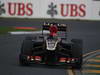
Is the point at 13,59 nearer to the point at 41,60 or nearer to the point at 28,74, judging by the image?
the point at 41,60

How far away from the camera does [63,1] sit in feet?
118

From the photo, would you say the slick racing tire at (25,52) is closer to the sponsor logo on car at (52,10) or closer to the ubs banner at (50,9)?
the ubs banner at (50,9)

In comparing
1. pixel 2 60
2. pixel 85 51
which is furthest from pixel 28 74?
pixel 85 51

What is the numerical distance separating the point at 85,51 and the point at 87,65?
3841mm

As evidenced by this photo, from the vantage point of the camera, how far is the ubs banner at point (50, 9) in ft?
117

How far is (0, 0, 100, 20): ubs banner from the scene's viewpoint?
35.7 meters

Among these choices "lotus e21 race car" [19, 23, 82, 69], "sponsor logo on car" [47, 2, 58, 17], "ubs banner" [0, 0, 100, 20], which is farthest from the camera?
"sponsor logo on car" [47, 2, 58, 17]

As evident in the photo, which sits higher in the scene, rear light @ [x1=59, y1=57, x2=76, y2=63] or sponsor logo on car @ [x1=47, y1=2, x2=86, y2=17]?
sponsor logo on car @ [x1=47, y1=2, x2=86, y2=17]

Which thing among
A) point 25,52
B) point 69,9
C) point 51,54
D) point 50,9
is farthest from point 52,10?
point 51,54

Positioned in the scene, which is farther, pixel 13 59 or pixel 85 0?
pixel 85 0

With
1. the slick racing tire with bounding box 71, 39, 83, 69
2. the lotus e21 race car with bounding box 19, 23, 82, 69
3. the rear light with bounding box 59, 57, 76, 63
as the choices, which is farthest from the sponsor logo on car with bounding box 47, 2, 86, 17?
the rear light with bounding box 59, 57, 76, 63

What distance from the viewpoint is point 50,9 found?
3609 cm

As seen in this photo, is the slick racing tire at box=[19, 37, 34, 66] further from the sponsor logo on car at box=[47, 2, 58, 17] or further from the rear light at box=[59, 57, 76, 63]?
the sponsor logo on car at box=[47, 2, 58, 17]

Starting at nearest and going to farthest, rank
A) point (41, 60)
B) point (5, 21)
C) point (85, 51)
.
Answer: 1. point (41, 60)
2. point (85, 51)
3. point (5, 21)
